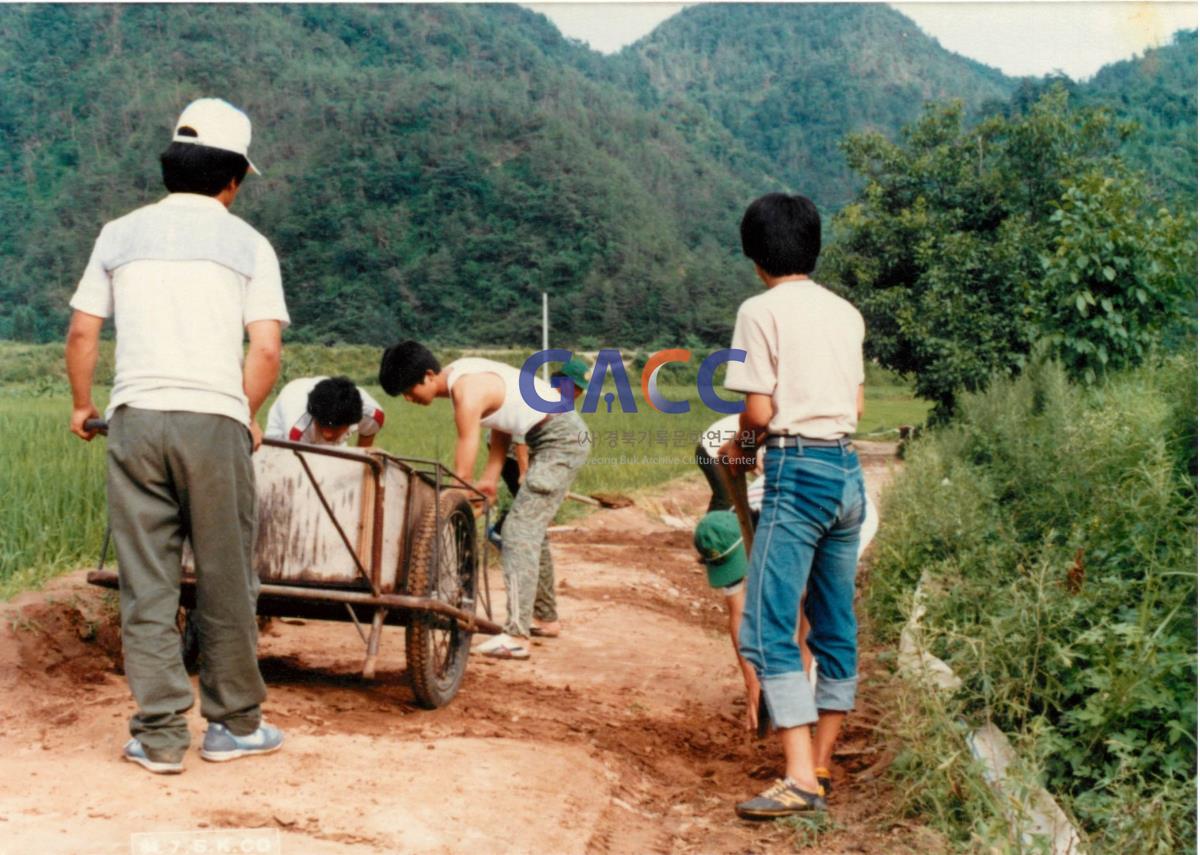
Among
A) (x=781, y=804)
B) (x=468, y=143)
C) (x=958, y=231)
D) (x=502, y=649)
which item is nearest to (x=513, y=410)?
(x=502, y=649)

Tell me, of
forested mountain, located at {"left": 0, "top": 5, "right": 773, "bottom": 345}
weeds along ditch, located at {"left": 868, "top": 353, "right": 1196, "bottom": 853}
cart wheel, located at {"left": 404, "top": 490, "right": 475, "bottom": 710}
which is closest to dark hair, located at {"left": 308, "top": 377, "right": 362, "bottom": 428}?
cart wheel, located at {"left": 404, "top": 490, "right": 475, "bottom": 710}

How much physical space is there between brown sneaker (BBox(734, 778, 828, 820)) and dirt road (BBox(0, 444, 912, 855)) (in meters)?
0.07

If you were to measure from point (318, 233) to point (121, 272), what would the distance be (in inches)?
1862

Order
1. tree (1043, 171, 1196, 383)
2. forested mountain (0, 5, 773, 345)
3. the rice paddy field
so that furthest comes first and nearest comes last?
forested mountain (0, 5, 773, 345) → tree (1043, 171, 1196, 383) → the rice paddy field

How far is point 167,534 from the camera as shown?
3.50 meters

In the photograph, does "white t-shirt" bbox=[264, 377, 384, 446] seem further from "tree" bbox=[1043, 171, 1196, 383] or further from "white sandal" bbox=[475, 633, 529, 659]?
"tree" bbox=[1043, 171, 1196, 383]

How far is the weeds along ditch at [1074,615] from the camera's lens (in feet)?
11.2

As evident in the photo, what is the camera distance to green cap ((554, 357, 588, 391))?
6305 millimetres

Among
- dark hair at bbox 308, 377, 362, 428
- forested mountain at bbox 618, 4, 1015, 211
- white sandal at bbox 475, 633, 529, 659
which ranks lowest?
white sandal at bbox 475, 633, 529, 659

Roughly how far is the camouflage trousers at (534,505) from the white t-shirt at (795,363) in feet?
8.41

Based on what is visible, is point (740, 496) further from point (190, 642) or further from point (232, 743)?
point (190, 642)

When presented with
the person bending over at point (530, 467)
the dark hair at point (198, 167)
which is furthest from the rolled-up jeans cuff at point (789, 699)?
the person bending over at point (530, 467)

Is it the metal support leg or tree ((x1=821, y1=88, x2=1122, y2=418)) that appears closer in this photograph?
the metal support leg

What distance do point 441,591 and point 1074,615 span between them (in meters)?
2.23
